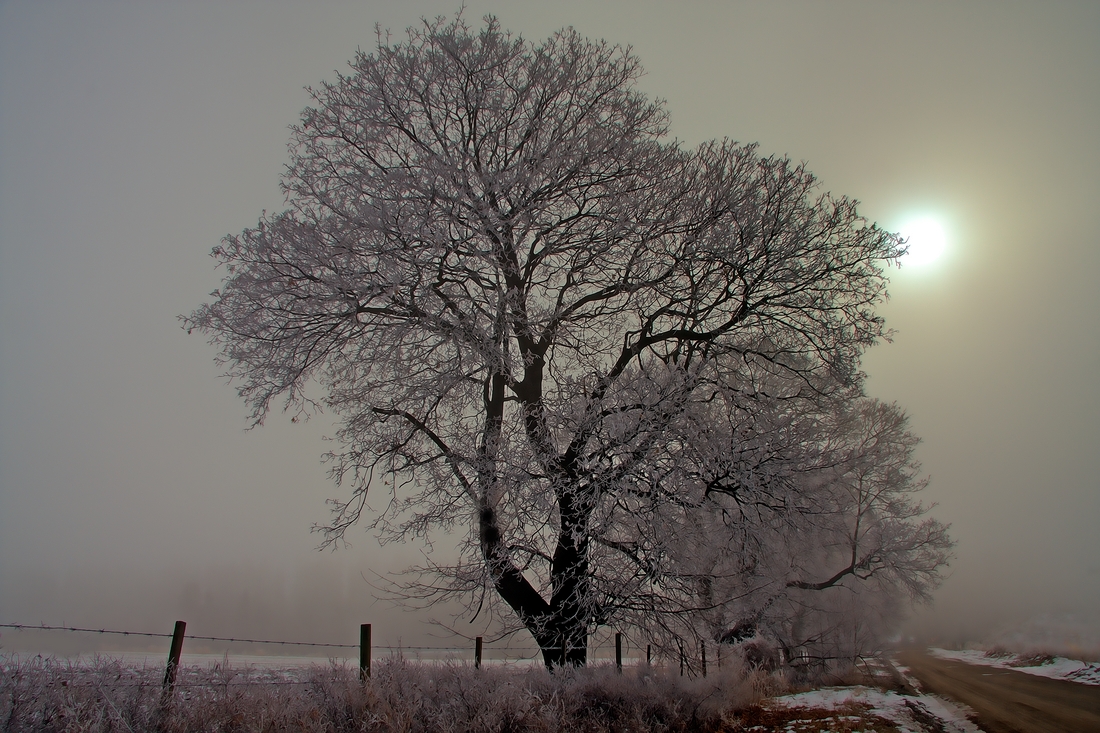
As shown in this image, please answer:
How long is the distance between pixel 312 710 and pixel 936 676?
1743 cm

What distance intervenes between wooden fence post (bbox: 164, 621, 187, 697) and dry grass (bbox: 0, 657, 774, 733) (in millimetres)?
82

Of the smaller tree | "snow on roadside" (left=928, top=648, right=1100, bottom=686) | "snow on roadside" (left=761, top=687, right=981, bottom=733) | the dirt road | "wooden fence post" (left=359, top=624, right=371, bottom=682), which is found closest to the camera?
"wooden fence post" (left=359, top=624, right=371, bottom=682)

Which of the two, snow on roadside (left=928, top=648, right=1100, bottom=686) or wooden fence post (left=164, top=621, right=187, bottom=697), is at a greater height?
wooden fence post (left=164, top=621, right=187, bottom=697)

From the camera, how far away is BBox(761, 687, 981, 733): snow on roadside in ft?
24.0

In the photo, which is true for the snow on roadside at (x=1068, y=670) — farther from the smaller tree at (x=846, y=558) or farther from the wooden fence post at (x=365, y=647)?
the wooden fence post at (x=365, y=647)

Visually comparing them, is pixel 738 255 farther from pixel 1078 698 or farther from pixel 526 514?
pixel 1078 698

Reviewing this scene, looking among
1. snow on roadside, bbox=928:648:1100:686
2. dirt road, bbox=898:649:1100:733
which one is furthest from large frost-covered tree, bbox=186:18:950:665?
snow on roadside, bbox=928:648:1100:686

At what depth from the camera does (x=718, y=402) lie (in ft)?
26.3

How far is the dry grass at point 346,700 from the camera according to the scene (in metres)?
4.05

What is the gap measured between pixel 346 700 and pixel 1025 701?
34.8ft

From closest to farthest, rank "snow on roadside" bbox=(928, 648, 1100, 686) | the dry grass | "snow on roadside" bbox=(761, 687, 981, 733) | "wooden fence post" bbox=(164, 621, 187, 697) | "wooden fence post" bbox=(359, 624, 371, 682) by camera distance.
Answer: the dry grass → "wooden fence post" bbox=(164, 621, 187, 697) → "wooden fence post" bbox=(359, 624, 371, 682) → "snow on roadside" bbox=(761, 687, 981, 733) → "snow on roadside" bbox=(928, 648, 1100, 686)

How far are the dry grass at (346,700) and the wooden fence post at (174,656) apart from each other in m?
0.08

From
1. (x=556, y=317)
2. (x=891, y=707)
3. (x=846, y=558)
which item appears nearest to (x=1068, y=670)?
(x=846, y=558)

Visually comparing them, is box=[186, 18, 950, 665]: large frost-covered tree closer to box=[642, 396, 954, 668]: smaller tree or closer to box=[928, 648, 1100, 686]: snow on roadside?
box=[642, 396, 954, 668]: smaller tree
